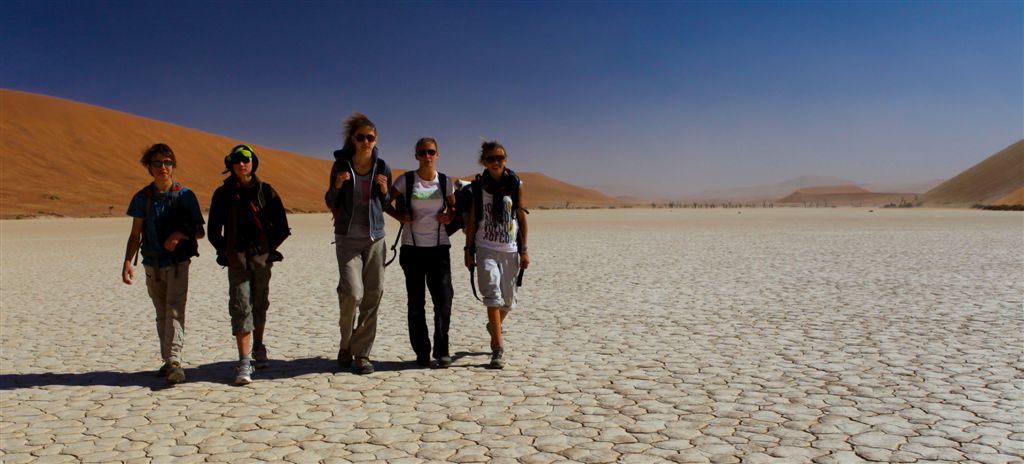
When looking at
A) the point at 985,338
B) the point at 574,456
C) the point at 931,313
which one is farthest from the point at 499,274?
the point at 931,313

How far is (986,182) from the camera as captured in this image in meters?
92.1

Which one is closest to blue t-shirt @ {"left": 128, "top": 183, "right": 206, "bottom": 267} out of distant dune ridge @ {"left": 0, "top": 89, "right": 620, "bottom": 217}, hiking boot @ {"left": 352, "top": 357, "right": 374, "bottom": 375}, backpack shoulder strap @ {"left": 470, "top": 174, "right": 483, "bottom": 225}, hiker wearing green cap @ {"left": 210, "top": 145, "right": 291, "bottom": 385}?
hiker wearing green cap @ {"left": 210, "top": 145, "right": 291, "bottom": 385}

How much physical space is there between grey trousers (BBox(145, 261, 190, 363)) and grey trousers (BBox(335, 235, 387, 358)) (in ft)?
3.58

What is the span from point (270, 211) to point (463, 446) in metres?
2.44

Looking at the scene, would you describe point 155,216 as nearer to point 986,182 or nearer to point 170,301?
point 170,301

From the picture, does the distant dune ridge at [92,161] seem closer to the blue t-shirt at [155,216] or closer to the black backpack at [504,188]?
the blue t-shirt at [155,216]

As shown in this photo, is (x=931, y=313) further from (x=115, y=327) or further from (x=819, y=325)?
(x=115, y=327)

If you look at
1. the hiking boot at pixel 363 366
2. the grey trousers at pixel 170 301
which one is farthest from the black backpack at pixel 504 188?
the grey trousers at pixel 170 301

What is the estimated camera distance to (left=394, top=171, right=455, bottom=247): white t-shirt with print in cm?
529

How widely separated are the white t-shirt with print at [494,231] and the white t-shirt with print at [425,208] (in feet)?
0.86

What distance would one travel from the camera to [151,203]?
5.07m

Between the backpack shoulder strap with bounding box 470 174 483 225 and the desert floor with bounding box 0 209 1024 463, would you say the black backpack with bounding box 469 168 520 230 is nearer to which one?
the backpack shoulder strap with bounding box 470 174 483 225

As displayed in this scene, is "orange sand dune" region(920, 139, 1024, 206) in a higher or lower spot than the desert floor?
higher

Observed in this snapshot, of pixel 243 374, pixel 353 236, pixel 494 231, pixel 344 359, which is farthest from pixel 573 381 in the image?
pixel 243 374
